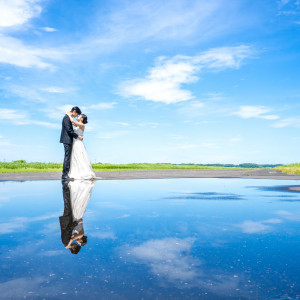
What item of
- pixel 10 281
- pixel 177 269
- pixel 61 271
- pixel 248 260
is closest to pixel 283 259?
pixel 248 260

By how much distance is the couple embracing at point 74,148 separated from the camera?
1497 cm

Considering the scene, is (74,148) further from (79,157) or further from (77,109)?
(77,109)

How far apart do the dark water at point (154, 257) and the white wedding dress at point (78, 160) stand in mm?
8671

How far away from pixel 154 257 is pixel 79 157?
484 inches

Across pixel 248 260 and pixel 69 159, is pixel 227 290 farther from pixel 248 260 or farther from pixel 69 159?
pixel 69 159

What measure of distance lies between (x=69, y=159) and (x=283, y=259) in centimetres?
1274

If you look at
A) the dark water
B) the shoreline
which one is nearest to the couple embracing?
the shoreline

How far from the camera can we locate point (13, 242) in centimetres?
454


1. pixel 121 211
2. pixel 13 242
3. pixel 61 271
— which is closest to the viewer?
pixel 61 271

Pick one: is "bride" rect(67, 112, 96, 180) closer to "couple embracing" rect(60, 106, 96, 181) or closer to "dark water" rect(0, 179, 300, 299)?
"couple embracing" rect(60, 106, 96, 181)

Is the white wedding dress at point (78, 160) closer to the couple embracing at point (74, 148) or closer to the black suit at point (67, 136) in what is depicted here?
the couple embracing at point (74, 148)

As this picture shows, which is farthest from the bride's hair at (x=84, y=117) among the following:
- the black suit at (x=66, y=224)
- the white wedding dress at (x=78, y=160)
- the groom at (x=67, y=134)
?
the black suit at (x=66, y=224)

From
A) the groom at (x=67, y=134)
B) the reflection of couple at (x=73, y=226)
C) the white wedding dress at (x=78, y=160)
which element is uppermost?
the groom at (x=67, y=134)

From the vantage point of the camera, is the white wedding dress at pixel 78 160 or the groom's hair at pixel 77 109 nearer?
the groom's hair at pixel 77 109
